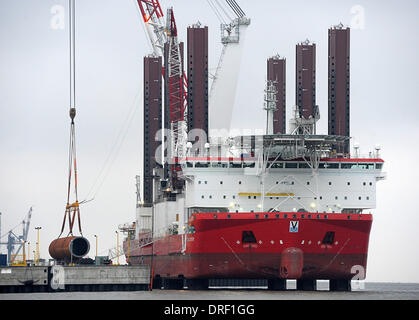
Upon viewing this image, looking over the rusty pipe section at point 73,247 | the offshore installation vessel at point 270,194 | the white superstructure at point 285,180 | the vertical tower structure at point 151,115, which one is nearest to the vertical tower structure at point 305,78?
the offshore installation vessel at point 270,194

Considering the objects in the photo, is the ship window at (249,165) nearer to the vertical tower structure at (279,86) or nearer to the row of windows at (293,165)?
the row of windows at (293,165)

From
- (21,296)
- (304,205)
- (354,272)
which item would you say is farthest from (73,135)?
(354,272)

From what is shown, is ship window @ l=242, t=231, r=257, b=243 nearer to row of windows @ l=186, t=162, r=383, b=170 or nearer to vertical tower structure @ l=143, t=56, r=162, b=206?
row of windows @ l=186, t=162, r=383, b=170

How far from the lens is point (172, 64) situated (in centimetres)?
9788

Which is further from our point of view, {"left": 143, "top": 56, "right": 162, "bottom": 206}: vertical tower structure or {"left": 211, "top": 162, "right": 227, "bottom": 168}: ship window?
{"left": 143, "top": 56, "right": 162, "bottom": 206}: vertical tower structure

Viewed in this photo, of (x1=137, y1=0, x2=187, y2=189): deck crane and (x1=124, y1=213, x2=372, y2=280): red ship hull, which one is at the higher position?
(x1=137, y1=0, x2=187, y2=189): deck crane

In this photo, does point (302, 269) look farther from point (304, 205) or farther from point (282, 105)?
point (282, 105)

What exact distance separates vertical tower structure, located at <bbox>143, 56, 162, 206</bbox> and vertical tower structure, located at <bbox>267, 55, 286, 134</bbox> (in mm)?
10744

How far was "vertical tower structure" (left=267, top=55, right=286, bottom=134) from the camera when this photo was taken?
98875 mm

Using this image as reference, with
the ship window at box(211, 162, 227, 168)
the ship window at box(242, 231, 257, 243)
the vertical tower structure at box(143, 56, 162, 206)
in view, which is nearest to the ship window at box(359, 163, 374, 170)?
the ship window at box(211, 162, 227, 168)

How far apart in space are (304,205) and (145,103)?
29.8 meters

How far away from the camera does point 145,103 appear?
4161 inches

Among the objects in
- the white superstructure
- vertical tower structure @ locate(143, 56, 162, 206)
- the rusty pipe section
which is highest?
vertical tower structure @ locate(143, 56, 162, 206)

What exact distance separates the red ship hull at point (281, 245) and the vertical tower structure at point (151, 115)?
24643 millimetres
